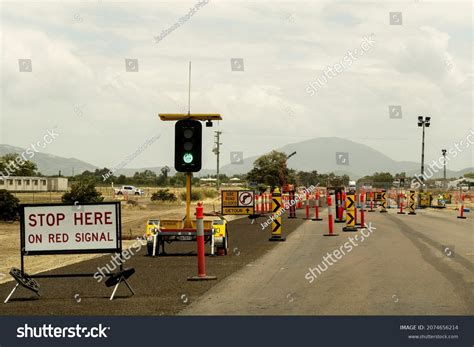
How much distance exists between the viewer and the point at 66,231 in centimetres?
1333

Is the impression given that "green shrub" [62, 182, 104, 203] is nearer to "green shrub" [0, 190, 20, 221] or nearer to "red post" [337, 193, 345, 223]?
"green shrub" [0, 190, 20, 221]

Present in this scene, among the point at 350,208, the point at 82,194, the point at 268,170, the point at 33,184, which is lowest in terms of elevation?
the point at 350,208

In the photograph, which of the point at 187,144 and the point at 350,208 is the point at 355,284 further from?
the point at 350,208

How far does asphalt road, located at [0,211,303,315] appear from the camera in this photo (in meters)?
11.1

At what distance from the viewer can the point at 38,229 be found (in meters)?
13.3

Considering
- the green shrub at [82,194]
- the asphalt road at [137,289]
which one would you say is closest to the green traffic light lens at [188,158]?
the asphalt road at [137,289]

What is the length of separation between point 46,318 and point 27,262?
11151mm

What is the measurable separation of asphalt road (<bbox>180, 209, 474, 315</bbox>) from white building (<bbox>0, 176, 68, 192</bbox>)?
9524 cm

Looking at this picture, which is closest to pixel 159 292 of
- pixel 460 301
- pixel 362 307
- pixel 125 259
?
pixel 362 307

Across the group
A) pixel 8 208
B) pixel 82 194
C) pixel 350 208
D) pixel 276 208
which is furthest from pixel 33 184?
pixel 276 208

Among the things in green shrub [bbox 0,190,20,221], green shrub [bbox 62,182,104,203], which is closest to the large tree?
green shrub [bbox 62,182,104,203]

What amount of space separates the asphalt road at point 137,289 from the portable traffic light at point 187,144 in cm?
215

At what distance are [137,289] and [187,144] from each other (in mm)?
4478

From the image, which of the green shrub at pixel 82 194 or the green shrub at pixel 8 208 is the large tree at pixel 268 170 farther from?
the green shrub at pixel 8 208
